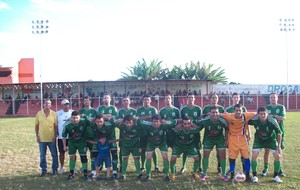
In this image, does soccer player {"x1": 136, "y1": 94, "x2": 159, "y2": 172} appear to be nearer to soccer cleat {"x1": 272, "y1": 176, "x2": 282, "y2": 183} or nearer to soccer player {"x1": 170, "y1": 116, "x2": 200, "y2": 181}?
soccer player {"x1": 170, "y1": 116, "x2": 200, "y2": 181}

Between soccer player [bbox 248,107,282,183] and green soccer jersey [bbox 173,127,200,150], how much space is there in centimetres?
132

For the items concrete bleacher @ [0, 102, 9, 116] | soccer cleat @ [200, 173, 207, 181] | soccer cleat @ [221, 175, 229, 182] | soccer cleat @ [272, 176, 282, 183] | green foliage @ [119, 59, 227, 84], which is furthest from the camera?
green foliage @ [119, 59, 227, 84]

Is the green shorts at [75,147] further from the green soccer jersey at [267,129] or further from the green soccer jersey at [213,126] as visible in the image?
the green soccer jersey at [267,129]

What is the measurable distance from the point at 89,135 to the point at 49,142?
1.11m

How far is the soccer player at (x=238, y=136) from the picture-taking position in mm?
7172

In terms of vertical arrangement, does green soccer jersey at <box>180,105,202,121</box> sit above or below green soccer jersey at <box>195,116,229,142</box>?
above

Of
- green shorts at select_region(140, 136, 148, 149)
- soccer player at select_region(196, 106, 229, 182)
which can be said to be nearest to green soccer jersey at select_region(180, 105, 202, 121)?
soccer player at select_region(196, 106, 229, 182)

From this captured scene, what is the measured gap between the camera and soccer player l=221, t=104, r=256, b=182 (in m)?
7.17

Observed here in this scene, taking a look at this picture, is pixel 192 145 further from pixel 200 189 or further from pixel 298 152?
pixel 298 152

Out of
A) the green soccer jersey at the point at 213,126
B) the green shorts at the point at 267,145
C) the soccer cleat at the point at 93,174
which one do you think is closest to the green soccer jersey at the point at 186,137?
the green soccer jersey at the point at 213,126

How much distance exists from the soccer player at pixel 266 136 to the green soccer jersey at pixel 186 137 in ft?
4.32

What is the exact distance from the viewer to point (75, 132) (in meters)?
7.67

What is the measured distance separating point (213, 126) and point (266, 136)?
1216 mm

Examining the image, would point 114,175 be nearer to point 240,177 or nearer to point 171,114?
point 171,114
